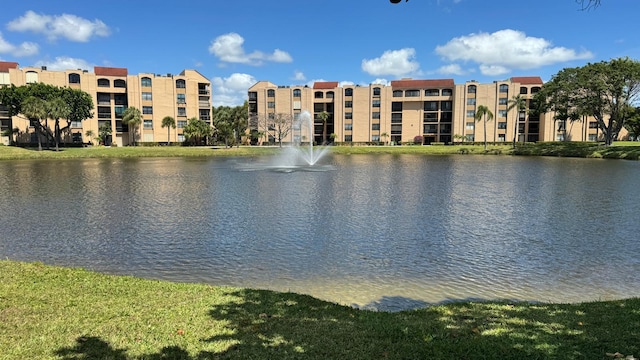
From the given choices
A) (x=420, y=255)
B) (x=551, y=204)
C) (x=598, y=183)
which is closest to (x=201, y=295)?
(x=420, y=255)

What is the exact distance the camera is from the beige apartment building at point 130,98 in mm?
97375

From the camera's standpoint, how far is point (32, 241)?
16484 millimetres

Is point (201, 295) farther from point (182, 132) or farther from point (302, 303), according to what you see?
point (182, 132)

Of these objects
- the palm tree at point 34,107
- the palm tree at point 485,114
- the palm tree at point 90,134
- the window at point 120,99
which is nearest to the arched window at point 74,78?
the window at point 120,99

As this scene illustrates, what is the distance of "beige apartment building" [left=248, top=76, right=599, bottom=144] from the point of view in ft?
365

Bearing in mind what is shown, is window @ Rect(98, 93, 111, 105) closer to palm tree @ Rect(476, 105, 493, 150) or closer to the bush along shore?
the bush along shore

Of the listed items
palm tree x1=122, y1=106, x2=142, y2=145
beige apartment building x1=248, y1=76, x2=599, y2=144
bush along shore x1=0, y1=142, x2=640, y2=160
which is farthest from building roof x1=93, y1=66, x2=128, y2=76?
beige apartment building x1=248, y1=76, x2=599, y2=144

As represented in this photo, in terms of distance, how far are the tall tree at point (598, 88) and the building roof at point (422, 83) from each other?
3625 cm

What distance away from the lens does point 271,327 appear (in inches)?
275

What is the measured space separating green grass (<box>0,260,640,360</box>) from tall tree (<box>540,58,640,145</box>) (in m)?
77.5

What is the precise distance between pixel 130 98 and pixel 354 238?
97.8 m

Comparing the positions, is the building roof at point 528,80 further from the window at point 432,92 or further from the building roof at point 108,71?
the building roof at point 108,71

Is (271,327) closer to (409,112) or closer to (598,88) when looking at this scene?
(598,88)

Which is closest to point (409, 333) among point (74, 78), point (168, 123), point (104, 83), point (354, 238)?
point (354, 238)
